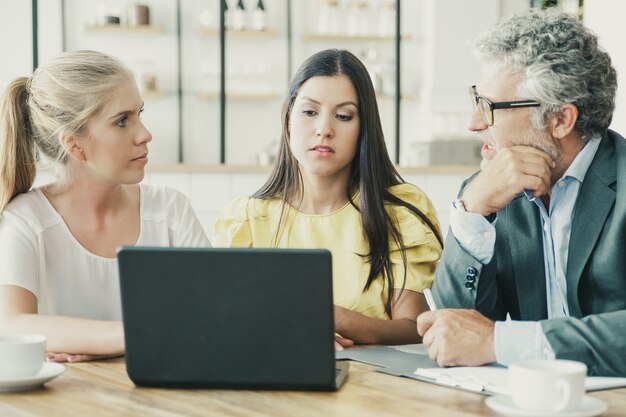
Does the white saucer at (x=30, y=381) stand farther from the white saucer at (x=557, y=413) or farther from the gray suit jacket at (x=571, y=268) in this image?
the gray suit jacket at (x=571, y=268)

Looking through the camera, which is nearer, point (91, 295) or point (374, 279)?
point (91, 295)

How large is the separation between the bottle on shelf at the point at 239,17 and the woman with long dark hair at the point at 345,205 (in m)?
4.94

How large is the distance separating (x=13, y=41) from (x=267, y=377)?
6.08m

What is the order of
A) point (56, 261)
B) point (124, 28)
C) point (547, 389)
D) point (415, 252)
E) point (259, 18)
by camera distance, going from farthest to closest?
point (259, 18) → point (124, 28) → point (415, 252) → point (56, 261) → point (547, 389)

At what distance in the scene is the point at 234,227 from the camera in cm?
212

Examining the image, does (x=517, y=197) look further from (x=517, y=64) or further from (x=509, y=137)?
(x=517, y=64)

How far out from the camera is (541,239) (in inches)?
67.7

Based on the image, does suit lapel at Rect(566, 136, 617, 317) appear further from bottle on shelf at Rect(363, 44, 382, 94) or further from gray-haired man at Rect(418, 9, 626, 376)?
bottle on shelf at Rect(363, 44, 382, 94)

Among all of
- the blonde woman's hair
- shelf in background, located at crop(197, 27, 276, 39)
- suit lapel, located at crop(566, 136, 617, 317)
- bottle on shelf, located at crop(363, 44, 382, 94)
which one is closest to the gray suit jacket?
suit lapel, located at crop(566, 136, 617, 317)

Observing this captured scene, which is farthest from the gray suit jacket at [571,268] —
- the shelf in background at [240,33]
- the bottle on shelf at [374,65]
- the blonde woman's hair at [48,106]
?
the shelf in background at [240,33]

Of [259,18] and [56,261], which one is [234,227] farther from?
[259,18]

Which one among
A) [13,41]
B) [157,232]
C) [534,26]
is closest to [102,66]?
[157,232]

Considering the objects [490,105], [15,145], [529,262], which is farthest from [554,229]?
[15,145]

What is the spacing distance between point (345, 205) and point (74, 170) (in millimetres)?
646
